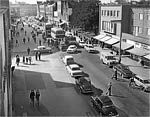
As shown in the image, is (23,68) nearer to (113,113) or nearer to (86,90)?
(86,90)

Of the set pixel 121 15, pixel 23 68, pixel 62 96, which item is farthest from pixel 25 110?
A: pixel 121 15

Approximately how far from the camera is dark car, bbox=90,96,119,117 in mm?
18047

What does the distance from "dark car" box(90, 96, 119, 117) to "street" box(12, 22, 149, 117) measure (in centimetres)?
59

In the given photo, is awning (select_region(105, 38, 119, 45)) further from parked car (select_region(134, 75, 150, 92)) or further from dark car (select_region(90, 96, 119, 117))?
dark car (select_region(90, 96, 119, 117))

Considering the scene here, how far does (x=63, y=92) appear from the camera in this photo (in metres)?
23.4

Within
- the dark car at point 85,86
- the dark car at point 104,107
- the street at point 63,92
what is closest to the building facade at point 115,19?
the street at point 63,92

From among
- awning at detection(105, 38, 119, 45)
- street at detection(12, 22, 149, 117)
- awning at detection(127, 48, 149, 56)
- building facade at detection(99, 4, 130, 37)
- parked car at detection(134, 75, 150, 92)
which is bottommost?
street at detection(12, 22, 149, 117)

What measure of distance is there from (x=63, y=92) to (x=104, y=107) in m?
5.89

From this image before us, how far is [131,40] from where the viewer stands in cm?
3953

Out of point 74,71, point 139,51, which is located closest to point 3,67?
point 74,71

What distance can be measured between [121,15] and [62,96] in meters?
25.6

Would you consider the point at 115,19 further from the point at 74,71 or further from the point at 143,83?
the point at 143,83

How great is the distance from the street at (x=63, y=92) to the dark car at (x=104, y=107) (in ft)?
1.95

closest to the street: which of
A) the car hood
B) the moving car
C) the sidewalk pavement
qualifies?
the moving car
